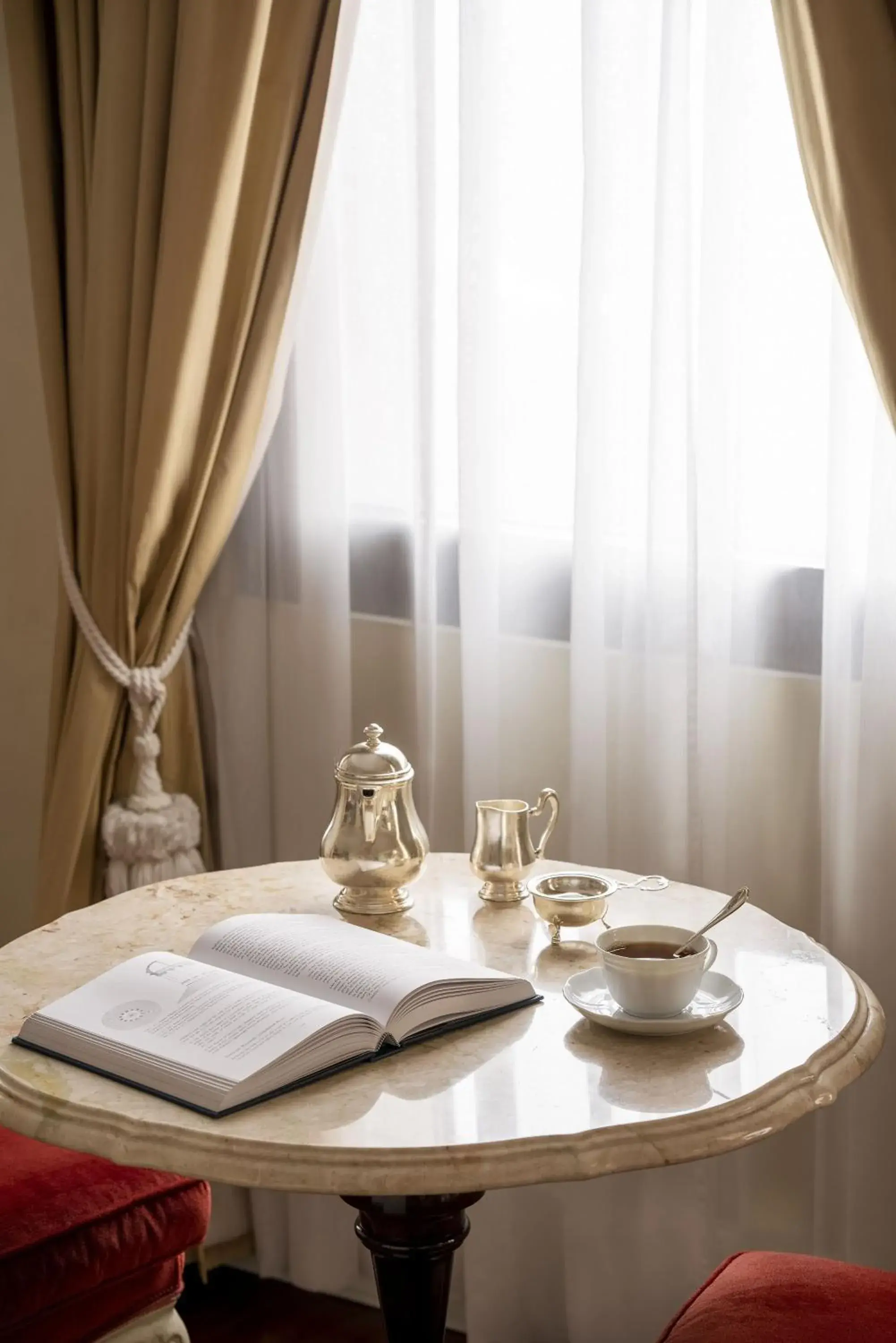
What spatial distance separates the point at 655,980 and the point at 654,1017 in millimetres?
43

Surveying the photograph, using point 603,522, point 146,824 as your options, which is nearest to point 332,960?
point 603,522

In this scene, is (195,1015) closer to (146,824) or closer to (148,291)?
(146,824)

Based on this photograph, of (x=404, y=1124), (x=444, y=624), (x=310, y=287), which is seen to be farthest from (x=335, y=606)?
(x=404, y=1124)

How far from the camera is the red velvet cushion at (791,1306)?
1292mm

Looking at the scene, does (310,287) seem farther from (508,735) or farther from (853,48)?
(853,48)

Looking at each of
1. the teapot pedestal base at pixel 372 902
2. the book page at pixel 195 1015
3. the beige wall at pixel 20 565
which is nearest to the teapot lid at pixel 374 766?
the teapot pedestal base at pixel 372 902

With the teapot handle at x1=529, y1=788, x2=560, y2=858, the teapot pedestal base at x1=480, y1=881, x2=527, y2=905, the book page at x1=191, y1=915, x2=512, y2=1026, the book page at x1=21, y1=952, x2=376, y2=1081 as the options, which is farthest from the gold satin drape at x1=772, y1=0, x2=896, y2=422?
the book page at x1=21, y1=952, x2=376, y2=1081

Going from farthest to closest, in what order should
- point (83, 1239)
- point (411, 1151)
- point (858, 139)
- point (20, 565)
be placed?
point (20, 565) → point (858, 139) → point (83, 1239) → point (411, 1151)

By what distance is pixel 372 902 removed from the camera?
63.1 inches

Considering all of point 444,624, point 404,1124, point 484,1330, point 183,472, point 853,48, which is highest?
point 853,48

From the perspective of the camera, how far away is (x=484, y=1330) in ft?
7.05

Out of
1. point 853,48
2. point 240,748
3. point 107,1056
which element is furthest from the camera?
point 240,748

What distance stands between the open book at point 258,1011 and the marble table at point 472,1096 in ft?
0.06

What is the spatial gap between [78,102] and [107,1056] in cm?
162
